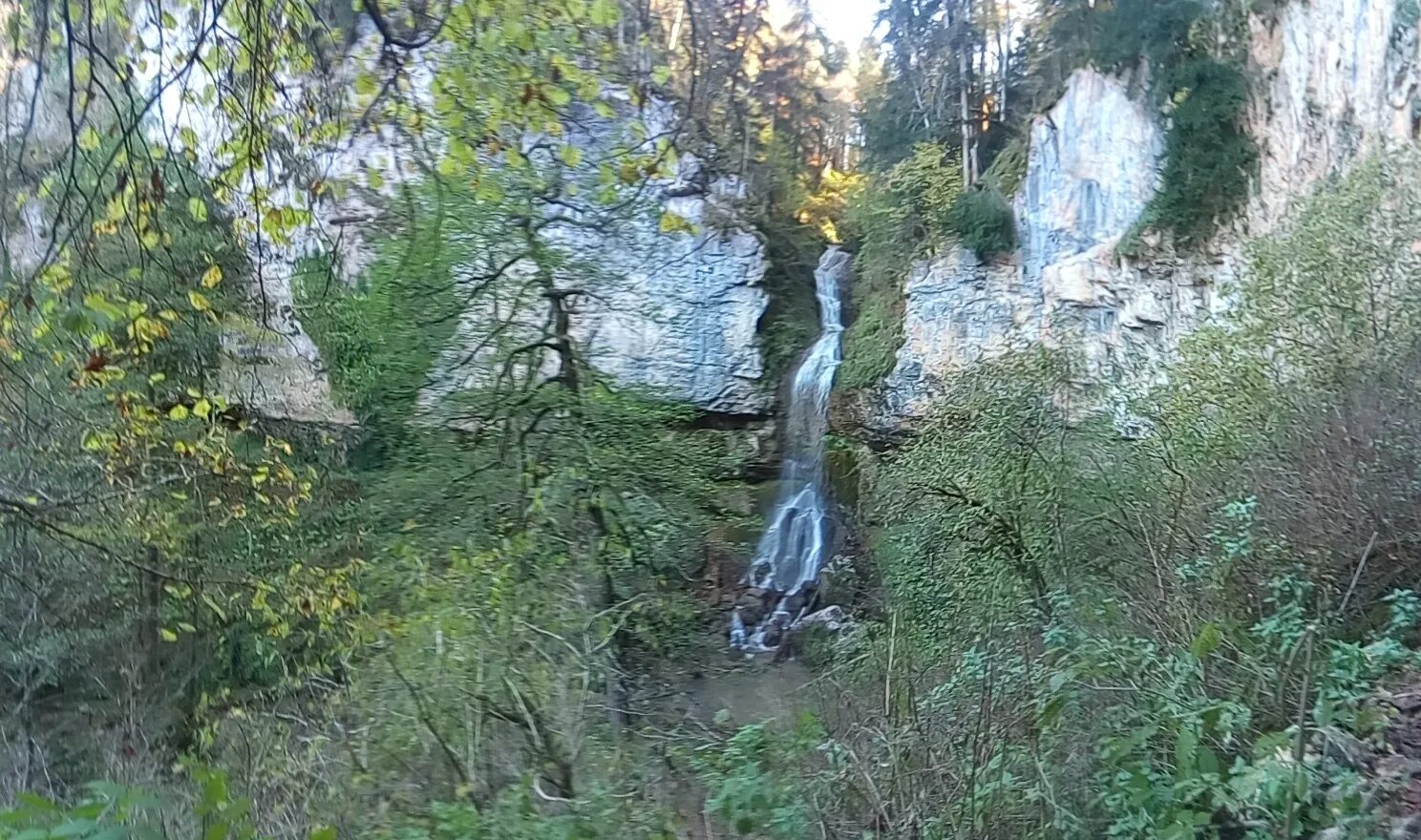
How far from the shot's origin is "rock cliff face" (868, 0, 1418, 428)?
9.41 metres

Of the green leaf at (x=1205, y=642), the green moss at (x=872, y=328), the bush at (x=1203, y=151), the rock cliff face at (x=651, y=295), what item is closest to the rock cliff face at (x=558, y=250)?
the rock cliff face at (x=651, y=295)

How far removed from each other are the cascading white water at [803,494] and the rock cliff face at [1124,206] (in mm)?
966

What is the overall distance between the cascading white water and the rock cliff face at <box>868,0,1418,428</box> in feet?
3.17

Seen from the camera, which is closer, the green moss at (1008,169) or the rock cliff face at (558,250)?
the rock cliff face at (558,250)

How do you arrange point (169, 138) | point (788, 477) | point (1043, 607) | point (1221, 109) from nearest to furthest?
point (169, 138), point (1043, 607), point (1221, 109), point (788, 477)

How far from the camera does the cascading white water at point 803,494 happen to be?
12.2 m

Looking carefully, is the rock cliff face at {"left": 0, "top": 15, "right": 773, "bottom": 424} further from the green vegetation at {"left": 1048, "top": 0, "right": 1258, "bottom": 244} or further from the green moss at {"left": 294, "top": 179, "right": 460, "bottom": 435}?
the green vegetation at {"left": 1048, "top": 0, "right": 1258, "bottom": 244}

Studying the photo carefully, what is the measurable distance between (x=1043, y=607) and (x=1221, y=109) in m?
8.46

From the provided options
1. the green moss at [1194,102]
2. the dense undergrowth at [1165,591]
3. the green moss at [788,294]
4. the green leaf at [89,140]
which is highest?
the green moss at [1194,102]

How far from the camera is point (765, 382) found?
597 inches

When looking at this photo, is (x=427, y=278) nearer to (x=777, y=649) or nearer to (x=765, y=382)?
(x=777, y=649)

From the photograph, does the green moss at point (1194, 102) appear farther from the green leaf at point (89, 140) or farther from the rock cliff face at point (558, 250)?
the green leaf at point (89, 140)

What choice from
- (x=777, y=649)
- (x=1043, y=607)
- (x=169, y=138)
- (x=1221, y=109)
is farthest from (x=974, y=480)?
(x=1221, y=109)

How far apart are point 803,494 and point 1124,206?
557 cm
